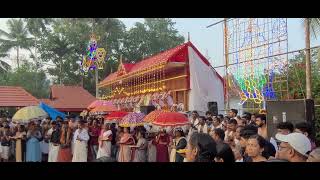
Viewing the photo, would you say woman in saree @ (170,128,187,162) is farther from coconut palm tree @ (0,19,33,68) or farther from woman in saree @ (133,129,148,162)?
coconut palm tree @ (0,19,33,68)

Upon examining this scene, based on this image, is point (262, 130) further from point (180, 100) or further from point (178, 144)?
point (180, 100)

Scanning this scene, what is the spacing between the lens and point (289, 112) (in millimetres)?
9172

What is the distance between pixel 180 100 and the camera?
17031 millimetres

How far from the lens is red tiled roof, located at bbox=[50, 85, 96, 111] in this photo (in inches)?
1084

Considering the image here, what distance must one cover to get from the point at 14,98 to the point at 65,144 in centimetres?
887

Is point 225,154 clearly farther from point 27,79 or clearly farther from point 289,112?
point 27,79

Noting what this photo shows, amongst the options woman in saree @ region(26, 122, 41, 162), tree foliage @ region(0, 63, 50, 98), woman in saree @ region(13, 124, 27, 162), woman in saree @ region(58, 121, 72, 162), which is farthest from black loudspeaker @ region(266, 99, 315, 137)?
tree foliage @ region(0, 63, 50, 98)

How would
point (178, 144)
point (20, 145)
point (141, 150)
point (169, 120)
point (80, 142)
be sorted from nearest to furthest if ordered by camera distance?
point (178, 144) < point (169, 120) < point (141, 150) < point (80, 142) < point (20, 145)

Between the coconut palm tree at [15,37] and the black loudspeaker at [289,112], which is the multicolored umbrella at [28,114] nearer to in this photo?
the black loudspeaker at [289,112]

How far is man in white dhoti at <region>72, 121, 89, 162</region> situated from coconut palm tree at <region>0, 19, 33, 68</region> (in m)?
32.0

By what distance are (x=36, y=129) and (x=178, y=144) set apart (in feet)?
18.3

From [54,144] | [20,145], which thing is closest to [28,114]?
[20,145]

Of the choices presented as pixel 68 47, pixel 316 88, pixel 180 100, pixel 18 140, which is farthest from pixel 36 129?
pixel 68 47
